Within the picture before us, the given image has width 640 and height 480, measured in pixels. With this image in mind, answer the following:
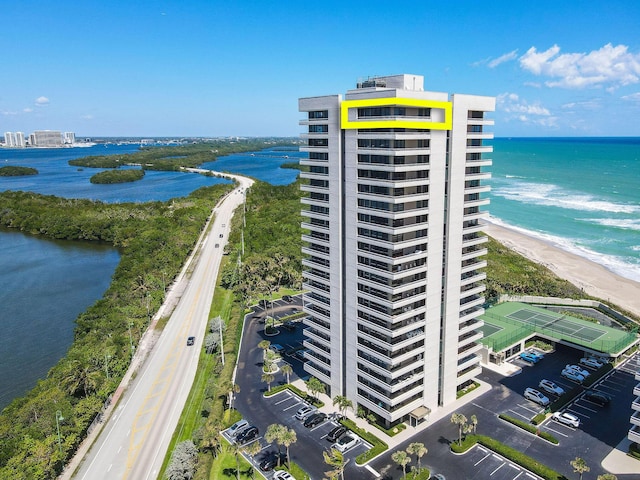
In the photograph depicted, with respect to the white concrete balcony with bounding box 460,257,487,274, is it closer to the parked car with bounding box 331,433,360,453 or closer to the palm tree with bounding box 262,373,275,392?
the parked car with bounding box 331,433,360,453

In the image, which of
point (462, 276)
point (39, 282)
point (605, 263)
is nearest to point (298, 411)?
point (462, 276)

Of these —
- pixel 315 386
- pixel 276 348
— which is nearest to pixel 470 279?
pixel 315 386

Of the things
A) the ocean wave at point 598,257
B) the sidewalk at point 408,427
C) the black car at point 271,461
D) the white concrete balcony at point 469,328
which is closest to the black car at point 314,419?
the sidewalk at point 408,427

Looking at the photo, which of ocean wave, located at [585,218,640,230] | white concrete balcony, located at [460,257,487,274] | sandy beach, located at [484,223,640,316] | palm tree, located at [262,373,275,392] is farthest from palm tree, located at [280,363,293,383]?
ocean wave, located at [585,218,640,230]

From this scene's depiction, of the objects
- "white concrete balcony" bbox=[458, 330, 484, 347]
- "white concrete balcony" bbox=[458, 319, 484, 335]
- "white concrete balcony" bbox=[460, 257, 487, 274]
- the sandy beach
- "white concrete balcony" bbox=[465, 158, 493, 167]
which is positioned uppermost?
"white concrete balcony" bbox=[465, 158, 493, 167]

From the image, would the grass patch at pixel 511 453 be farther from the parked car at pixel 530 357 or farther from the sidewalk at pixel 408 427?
the parked car at pixel 530 357
